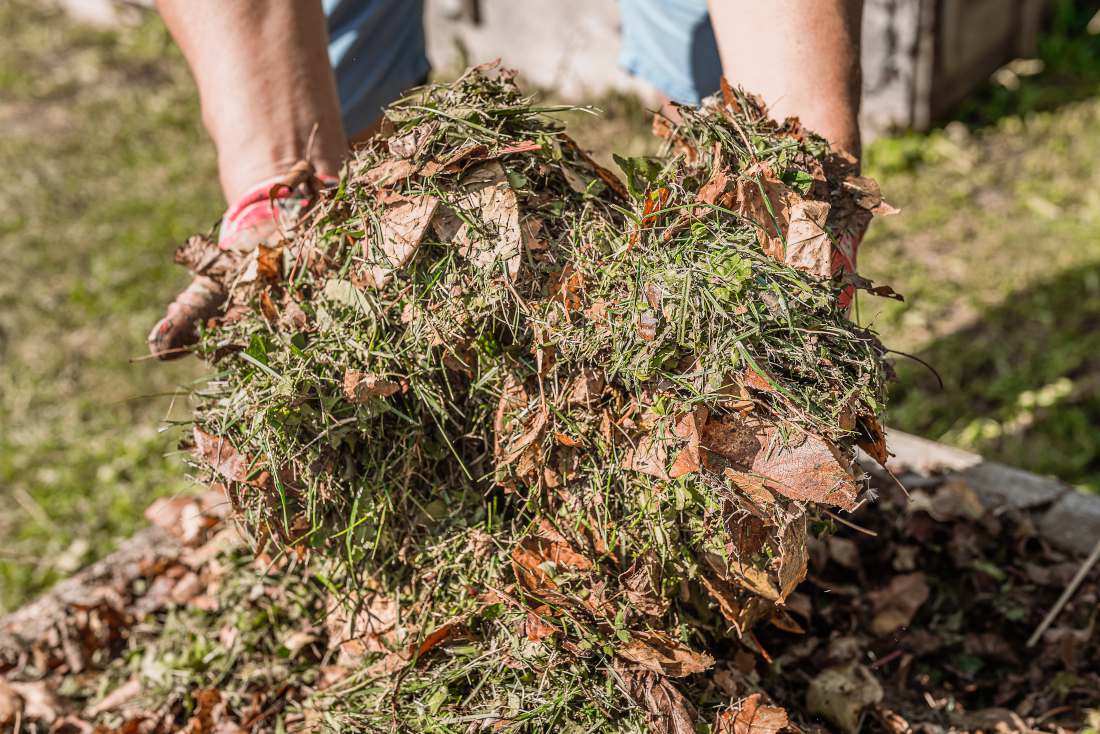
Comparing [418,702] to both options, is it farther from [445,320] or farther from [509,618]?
[445,320]

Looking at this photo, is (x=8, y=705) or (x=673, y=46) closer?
(x=8, y=705)

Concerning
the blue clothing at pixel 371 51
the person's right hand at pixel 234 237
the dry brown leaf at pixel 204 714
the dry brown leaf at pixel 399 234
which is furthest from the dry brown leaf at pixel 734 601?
the blue clothing at pixel 371 51

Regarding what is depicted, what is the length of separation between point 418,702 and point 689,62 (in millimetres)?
1827

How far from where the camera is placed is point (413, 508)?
171 cm

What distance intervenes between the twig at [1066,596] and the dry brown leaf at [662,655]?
101 cm

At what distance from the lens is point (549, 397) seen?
1558 millimetres

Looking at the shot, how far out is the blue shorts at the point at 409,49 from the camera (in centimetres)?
262

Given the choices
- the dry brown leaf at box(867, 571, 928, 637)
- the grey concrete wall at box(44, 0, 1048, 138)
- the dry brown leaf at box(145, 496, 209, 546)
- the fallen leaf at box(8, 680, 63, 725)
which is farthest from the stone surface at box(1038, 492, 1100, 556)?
the grey concrete wall at box(44, 0, 1048, 138)

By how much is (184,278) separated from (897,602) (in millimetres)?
3489

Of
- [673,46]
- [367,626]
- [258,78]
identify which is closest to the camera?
[367,626]

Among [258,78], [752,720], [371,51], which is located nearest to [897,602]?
[752,720]

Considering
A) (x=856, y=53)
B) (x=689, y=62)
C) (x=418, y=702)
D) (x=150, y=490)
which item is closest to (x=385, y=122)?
(x=856, y=53)

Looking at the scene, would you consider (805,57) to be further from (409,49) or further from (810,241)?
(409,49)

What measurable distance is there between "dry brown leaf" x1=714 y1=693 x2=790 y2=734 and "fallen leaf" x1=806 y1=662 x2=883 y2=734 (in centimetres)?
32
